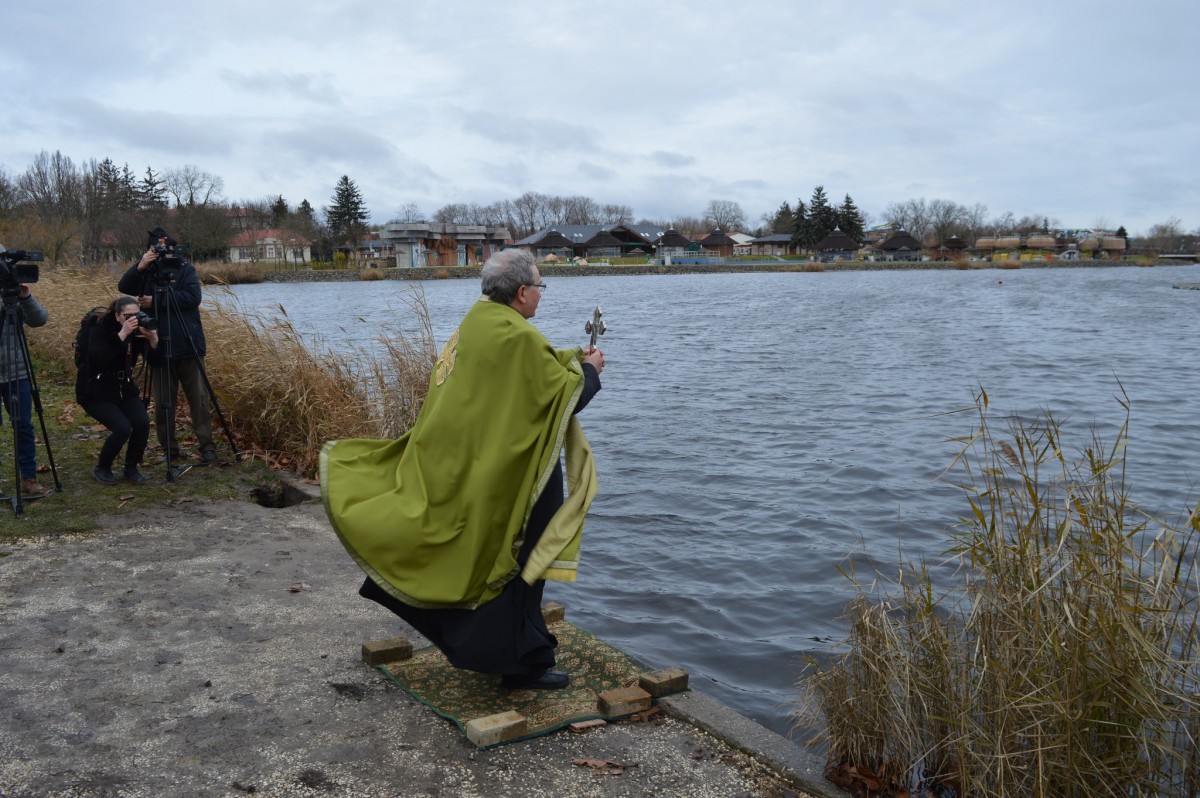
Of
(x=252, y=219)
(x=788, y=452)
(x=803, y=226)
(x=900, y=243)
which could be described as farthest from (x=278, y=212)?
(x=788, y=452)

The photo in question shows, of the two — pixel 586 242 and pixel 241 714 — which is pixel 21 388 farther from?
pixel 586 242

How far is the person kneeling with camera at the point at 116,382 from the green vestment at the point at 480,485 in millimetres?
4505

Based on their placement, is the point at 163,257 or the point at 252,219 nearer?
the point at 163,257

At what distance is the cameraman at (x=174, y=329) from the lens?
8.22 metres

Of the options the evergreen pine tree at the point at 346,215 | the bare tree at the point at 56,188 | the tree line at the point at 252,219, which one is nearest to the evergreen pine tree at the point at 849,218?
the tree line at the point at 252,219

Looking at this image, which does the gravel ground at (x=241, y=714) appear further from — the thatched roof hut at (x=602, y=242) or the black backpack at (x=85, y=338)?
the thatched roof hut at (x=602, y=242)

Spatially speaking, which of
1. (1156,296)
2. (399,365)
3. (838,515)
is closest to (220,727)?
(399,365)

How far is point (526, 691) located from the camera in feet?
14.9

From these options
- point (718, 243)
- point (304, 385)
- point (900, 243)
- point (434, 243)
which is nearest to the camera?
point (304, 385)

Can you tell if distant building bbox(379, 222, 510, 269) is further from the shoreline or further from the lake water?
the lake water

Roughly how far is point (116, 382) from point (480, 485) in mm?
5289

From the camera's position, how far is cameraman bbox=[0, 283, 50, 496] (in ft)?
23.6

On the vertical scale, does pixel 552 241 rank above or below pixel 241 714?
above

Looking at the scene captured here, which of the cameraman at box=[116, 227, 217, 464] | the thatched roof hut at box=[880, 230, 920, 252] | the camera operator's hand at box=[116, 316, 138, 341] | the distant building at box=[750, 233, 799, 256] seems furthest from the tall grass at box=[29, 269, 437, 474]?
the thatched roof hut at box=[880, 230, 920, 252]
